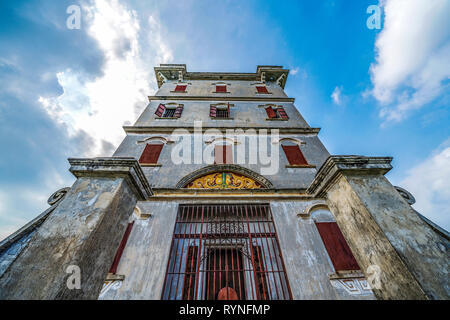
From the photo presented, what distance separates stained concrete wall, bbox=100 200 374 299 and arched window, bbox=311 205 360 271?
17cm

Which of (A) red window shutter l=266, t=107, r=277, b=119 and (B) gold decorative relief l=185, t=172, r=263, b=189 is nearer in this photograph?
(B) gold decorative relief l=185, t=172, r=263, b=189

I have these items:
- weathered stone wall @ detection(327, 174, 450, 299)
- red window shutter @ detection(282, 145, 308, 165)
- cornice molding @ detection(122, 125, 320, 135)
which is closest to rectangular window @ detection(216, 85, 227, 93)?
cornice molding @ detection(122, 125, 320, 135)

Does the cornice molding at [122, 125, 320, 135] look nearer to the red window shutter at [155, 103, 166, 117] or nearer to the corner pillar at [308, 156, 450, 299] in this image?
the red window shutter at [155, 103, 166, 117]

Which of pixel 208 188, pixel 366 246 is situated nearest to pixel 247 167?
pixel 208 188

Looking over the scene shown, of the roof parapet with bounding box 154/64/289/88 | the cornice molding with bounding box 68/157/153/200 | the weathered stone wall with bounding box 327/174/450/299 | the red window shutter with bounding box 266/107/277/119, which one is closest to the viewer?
the weathered stone wall with bounding box 327/174/450/299

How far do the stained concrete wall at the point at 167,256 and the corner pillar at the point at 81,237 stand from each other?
246 cm

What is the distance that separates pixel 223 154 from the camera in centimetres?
739

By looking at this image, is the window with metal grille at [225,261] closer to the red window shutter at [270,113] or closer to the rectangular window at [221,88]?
the red window shutter at [270,113]

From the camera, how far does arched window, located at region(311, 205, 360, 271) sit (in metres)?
4.52

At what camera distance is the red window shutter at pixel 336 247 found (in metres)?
4.50

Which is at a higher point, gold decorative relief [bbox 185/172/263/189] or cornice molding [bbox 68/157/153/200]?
gold decorative relief [bbox 185/172/263/189]

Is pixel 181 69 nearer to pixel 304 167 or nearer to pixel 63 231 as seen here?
pixel 304 167

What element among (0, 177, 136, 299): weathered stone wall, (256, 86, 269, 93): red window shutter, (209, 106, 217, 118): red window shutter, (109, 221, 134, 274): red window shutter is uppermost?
(256, 86, 269, 93): red window shutter

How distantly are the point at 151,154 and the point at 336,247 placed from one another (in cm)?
691
